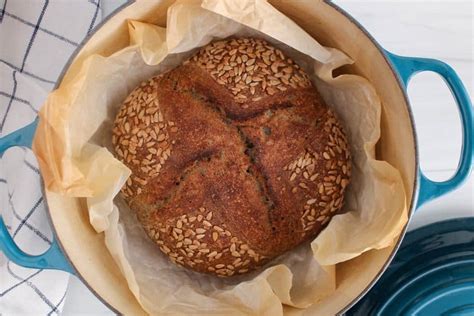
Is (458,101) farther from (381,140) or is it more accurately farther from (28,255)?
(28,255)

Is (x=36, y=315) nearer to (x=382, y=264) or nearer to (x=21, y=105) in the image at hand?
(x=21, y=105)

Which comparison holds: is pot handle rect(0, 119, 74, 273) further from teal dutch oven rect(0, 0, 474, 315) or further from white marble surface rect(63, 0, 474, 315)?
white marble surface rect(63, 0, 474, 315)

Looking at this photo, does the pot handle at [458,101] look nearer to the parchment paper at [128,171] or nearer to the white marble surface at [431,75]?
the parchment paper at [128,171]

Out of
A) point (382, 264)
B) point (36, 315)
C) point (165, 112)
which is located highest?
point (165, 112)

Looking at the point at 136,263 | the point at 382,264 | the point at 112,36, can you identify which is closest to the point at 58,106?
the point at 112,36

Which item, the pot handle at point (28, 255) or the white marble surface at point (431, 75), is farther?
the white marble surface at point (431, 75)

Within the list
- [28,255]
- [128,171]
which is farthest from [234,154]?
[28,255]

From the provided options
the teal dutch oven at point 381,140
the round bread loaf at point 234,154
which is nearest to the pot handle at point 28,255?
the teal dutch oven at point 381,140
